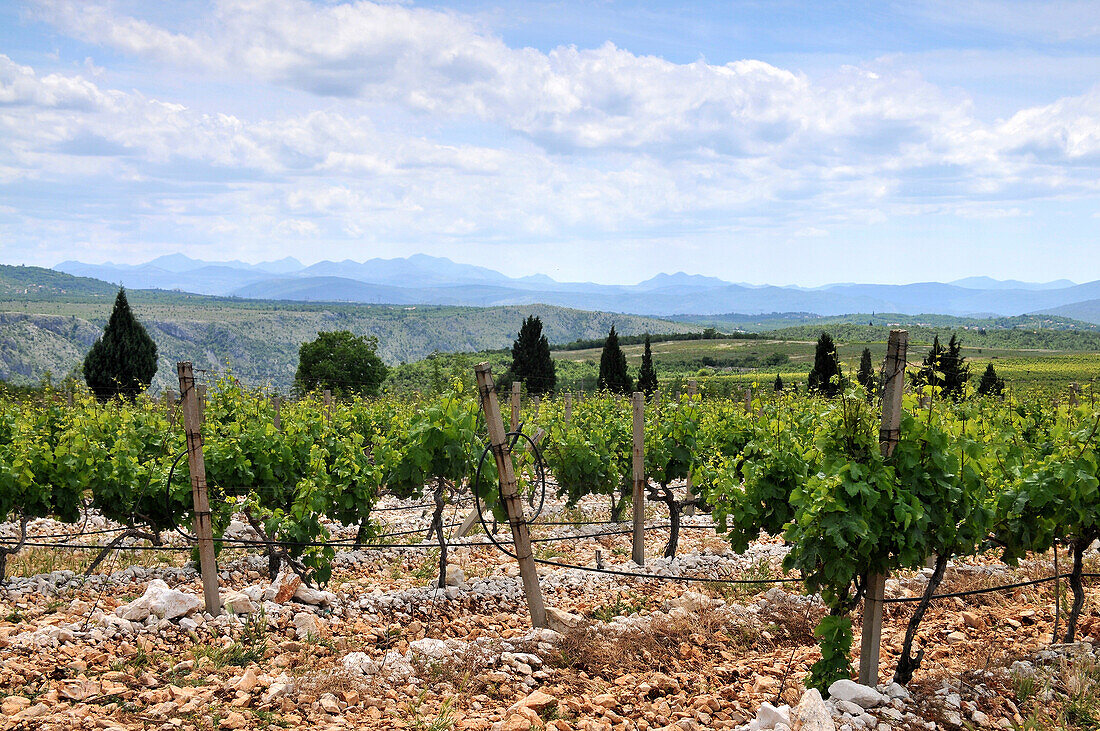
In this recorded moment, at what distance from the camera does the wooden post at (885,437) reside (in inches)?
180

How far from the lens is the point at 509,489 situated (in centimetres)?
604

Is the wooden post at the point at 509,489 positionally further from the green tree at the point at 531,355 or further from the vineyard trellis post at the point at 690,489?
the green tree at the point at 531,355

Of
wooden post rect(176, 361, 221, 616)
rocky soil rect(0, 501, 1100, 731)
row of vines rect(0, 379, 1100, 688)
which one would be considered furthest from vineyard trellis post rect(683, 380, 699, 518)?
wooden post rect(176, 361, 221, 616)

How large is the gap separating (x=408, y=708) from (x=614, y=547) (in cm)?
581

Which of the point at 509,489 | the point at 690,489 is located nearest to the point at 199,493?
the point at 509,489

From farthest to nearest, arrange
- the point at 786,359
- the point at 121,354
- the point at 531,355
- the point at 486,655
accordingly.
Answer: the point at 786,359, the point at 531,355, the point at 121,354, the point at 486,655

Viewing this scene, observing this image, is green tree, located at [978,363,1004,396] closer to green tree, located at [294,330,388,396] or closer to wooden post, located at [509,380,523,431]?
wooden post, located at [509,380,523,431]

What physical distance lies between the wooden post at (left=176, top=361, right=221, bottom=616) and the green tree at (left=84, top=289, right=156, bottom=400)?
127 feet

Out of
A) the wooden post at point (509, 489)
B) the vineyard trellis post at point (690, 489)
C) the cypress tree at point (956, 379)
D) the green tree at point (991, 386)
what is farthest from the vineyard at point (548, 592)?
the green tree at point (991, 386)

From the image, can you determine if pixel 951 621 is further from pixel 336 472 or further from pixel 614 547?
pixel 336 472

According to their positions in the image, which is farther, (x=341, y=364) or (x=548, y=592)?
(x=341, y=364)

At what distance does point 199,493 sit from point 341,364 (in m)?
44.7

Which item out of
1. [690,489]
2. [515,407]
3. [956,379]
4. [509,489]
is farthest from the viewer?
[515,407]

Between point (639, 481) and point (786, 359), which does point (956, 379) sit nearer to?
point (639, 481)
